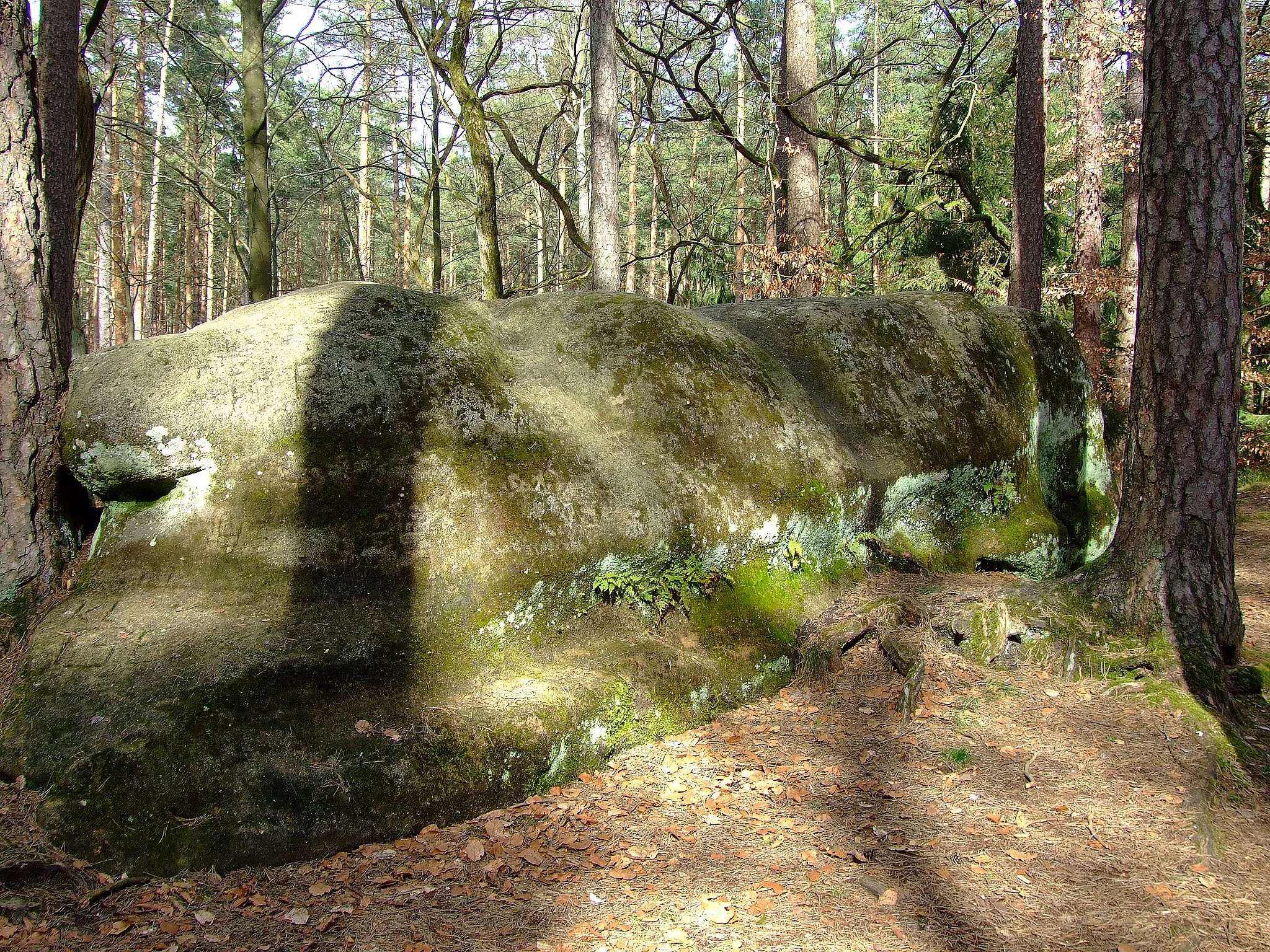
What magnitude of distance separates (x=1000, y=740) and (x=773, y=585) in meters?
1.76

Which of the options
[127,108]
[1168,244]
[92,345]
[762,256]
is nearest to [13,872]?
[1168,244]

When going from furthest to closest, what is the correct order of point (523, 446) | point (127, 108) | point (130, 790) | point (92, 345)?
point (92, 345)
point (127, 108)
point (523, 446)
point (130, 790)

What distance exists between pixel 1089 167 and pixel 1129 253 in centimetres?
232

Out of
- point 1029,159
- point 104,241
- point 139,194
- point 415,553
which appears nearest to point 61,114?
point 415,553

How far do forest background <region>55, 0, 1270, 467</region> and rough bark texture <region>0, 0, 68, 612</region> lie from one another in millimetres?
2162

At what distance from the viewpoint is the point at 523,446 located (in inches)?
192

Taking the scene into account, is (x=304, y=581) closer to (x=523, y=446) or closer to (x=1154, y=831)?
(x=523, y=446)

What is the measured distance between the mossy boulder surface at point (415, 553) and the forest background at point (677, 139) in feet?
8.66

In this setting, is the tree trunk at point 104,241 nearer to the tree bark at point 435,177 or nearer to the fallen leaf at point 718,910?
the tree bark at point 435,177

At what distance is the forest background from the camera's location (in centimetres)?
1128

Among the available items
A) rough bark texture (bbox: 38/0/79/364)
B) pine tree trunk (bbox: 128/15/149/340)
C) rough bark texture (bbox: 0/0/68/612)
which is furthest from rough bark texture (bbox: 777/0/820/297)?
pine tree trunk (bbox: 128/15/149/340)

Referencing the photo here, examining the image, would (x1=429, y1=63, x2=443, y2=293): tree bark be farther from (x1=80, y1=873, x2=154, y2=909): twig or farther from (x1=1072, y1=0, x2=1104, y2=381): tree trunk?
(x1=80, y1=873, x2=154, y2=909): twig

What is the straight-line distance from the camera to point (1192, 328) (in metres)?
4.34

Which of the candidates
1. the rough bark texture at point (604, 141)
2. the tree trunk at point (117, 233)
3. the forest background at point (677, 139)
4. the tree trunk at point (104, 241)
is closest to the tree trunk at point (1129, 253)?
the forest background at point (677, 139)
